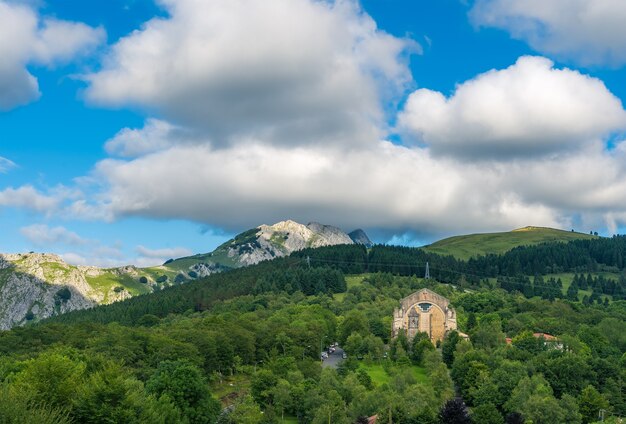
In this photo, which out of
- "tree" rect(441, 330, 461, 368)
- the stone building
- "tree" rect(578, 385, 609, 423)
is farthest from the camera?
the stone building

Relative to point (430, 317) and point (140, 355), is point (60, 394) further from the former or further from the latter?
point (430, 317)

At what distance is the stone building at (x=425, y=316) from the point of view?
175375 mm

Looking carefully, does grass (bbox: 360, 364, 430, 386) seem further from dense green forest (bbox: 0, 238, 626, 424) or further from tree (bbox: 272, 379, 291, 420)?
tree (bbox: 272, 379, 291, 420)

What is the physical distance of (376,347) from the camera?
14912cm

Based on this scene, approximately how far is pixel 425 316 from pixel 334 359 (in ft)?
106

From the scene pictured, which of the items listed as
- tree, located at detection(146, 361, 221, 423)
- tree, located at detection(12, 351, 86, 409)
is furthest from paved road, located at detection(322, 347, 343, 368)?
tree, located at detection(12, 351, 86, 409)

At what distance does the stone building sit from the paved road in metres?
17.0

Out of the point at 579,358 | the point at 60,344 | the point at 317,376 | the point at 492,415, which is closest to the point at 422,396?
the point at 492,415

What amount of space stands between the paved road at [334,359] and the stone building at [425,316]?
16957 millimetres

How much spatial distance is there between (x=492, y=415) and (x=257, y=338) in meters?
62.7

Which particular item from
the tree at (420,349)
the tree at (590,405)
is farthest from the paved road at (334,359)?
the tree at (590,405)

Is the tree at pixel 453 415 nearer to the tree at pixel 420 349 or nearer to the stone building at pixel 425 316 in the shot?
the tree at pixel 420 349

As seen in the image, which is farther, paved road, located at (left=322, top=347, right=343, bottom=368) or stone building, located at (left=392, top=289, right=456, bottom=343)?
stone building, located at (left=392, top=289, right=456, bottom=343)

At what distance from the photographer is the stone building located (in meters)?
175
